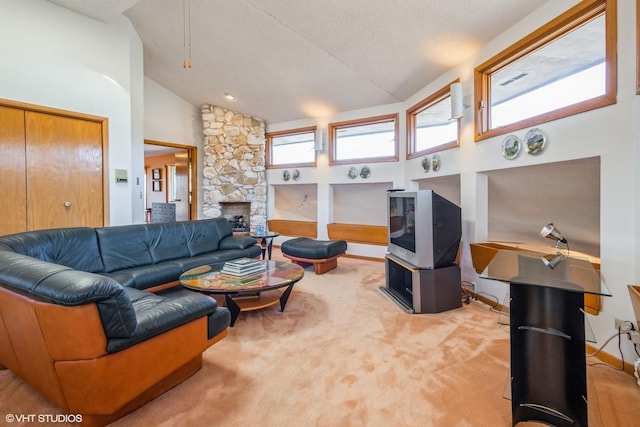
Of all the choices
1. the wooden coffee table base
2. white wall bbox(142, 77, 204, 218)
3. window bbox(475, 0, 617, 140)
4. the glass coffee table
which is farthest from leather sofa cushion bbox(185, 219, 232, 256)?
window bbox(475, 0, 617, 140)

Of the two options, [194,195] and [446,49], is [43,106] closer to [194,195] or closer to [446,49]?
[194,195]

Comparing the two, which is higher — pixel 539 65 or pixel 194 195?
pixel 539 65

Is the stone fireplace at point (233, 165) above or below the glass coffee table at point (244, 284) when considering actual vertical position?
above

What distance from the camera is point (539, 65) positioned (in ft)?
8.34

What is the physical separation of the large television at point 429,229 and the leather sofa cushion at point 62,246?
9.86 ft

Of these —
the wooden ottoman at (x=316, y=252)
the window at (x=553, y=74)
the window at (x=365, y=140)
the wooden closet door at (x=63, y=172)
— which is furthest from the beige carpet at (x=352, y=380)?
the window at (x=365, y=140)

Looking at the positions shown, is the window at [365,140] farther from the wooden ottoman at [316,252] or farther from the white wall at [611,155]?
the white wall at [611,155]

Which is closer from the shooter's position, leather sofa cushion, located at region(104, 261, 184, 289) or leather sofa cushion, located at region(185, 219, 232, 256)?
leather sofa cushion, located at region(104, 261, 184, 289)

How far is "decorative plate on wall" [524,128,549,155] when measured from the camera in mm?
2359

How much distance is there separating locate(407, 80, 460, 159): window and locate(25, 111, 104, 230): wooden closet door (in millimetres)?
4223

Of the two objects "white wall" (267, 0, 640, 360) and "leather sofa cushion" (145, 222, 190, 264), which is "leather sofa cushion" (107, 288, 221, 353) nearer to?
"leather sofa cushion" (145, 222, 190, 264)

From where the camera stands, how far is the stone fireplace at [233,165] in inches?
231

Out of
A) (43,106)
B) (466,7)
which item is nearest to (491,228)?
(466,7)

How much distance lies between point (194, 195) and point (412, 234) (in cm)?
462
